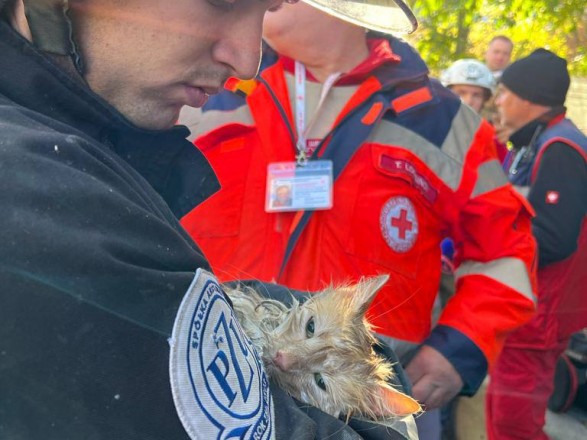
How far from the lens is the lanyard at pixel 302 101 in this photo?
105 inches

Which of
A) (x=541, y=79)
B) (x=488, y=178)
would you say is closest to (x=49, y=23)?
(x=488, y=178)

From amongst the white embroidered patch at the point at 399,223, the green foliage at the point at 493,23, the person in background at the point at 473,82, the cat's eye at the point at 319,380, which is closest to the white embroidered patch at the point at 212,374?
the cat's eye at the point at 319,380

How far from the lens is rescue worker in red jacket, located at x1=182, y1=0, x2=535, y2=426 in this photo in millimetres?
2555

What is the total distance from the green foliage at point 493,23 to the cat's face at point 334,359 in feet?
25.2

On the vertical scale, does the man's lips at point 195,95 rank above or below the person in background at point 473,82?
below

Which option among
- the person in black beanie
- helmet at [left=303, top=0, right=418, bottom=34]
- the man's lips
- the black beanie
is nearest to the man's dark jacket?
the man's lips

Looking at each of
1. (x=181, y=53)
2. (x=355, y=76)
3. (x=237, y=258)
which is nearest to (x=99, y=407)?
(x=181, y=53)

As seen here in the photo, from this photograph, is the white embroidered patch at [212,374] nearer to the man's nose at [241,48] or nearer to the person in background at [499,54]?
the man's nose at [241,48]

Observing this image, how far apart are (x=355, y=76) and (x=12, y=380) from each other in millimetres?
2186

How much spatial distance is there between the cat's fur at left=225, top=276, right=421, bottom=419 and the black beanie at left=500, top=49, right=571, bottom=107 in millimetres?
3450

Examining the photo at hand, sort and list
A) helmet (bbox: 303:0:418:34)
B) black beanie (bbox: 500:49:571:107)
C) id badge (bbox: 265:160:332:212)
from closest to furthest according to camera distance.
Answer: helmet (bbox: 303:0:418:34), id badge (bbox: 265:160:332:212), black beanie (bbox: 500:49:571:107)

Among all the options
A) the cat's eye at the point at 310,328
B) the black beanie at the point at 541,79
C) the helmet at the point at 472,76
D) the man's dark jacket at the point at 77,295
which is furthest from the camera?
the helmet at the point at 472,76

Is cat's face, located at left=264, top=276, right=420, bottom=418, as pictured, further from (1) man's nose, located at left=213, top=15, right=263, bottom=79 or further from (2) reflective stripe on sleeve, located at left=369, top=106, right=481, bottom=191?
(2) reflective stripe on sleeve, located at left=369, top=106, right=481, bottom=191

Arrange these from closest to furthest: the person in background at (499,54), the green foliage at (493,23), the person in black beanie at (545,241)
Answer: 1. the person in black beanie at (545,241)
2. the person in background at (499,54)
3. the green foliage at (493,23)
